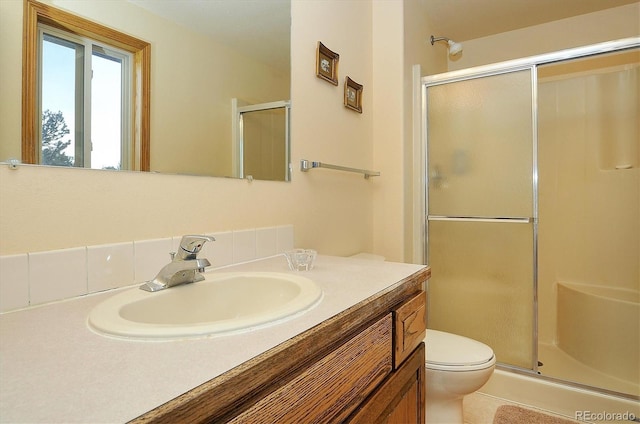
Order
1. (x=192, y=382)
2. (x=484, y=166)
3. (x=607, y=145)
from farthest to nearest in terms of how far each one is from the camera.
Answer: (x=607, y=145) < (x=484, y=166) < (x=192, y=382)

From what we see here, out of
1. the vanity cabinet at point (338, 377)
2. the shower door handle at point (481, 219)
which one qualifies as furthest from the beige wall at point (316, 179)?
the vanity cabinet at point (338, 377)

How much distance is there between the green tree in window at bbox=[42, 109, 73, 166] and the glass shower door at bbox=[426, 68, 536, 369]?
1.89 m

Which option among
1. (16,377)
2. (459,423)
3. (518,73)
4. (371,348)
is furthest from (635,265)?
(16,377)

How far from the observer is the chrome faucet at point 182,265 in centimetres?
76

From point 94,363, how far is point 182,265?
36 centimetres

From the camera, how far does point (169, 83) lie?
91 centimetres

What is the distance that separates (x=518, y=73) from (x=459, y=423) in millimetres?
1751

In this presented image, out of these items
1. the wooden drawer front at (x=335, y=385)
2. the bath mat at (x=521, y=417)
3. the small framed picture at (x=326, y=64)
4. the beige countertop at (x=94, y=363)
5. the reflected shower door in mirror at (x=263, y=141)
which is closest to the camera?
the beige countertop at (x=94, y=363)

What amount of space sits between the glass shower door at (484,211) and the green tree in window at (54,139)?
189 cm

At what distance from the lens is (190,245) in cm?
78

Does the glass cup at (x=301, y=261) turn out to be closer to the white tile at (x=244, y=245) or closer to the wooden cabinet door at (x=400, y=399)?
the white tile at (x=244, y=245)

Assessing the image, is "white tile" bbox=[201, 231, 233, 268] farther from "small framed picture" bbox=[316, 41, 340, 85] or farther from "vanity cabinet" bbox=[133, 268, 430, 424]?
"small framed picture" bbox=[316, 41, 340, 85]

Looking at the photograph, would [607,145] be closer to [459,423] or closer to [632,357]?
[632,357]

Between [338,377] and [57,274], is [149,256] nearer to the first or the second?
[57,274]
